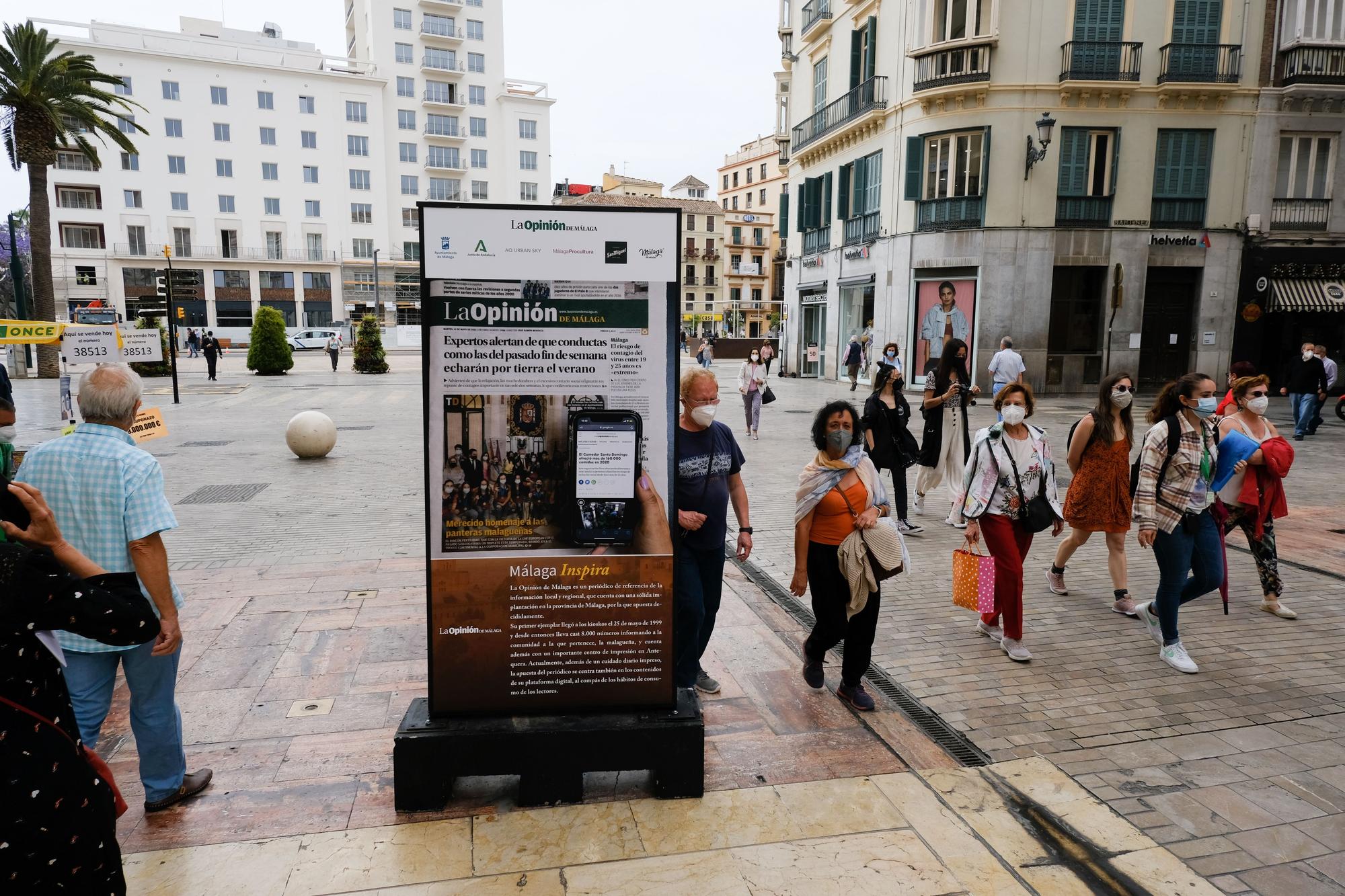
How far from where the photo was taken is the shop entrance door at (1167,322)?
79.0 ft

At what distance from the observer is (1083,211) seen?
2323 cm

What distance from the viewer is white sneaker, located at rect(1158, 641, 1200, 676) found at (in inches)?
200

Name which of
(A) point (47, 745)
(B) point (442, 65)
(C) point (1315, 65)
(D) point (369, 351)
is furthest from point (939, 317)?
(B) point (442, 65)

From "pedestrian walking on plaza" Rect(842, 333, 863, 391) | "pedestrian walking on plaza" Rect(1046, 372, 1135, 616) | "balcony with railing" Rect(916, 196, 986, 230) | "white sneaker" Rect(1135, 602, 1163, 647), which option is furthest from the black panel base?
"balcony with railing" Rect(916, 196, 986, 230)

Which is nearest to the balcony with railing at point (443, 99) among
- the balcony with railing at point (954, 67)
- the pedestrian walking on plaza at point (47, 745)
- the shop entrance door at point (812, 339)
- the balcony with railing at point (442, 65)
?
the balcony with railing at point (442, 65)

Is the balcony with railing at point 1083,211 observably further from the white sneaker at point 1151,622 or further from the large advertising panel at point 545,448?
the large advertising panel at point 545,448

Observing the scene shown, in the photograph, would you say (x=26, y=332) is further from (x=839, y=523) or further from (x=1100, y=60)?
(x=1100, y=60)

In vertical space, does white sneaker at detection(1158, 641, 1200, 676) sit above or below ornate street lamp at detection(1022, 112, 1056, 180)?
below

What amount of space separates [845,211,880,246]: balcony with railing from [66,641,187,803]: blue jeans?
25786 millimetres

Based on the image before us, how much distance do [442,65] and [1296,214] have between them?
6367 cm

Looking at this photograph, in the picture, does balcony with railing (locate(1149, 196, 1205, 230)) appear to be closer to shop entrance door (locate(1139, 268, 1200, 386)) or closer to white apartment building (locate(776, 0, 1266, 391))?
white apartment building (locate(776, 0, 1266, 391))

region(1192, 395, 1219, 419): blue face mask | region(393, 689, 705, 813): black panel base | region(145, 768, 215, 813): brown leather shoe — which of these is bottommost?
region(145, 768, 215, 813): brown leather shoe

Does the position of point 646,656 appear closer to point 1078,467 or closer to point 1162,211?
point 1078,467

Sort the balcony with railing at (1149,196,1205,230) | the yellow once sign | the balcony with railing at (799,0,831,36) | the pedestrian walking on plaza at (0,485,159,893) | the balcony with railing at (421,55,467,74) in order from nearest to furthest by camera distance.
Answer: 1. the pedestrian walking on plaza at (0,485,159,893)
2. the yellow once sign
3. the balcony with railing at (1149,196,1205,230)
4. the balcony with railing at (799,0,831,36)
5. the balcony with railing at (421,55,467,74)
